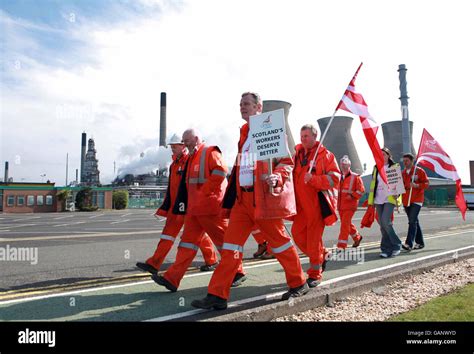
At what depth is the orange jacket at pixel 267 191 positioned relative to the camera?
3439 mm

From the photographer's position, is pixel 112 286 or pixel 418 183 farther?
pixel 418 183

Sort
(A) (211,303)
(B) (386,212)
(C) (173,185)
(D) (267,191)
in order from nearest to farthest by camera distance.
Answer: (A) (211,303)
(D) (267,191)
(C) (173,185)
(B) (386,212)

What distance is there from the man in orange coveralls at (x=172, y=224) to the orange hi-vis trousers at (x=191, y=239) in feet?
1.54

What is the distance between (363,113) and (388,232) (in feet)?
8.20

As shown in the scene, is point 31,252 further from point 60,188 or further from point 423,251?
point 60,188

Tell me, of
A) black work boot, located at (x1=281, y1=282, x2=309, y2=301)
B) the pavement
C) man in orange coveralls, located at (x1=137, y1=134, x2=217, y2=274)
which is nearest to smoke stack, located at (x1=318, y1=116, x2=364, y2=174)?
the pavement

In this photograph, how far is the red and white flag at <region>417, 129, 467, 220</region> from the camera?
25.2 feet

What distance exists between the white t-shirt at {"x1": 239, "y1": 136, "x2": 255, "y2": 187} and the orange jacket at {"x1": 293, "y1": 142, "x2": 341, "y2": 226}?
3.11ft

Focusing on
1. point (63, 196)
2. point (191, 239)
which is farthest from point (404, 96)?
point (191, 239)

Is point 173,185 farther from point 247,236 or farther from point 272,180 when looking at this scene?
point 272,180

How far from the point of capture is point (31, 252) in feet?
23.5

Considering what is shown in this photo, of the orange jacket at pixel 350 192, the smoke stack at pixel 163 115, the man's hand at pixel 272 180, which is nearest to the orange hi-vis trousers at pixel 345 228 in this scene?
the orange jacket at pixel 350 192

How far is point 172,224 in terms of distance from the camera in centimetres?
469

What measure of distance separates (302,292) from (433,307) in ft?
3.95
